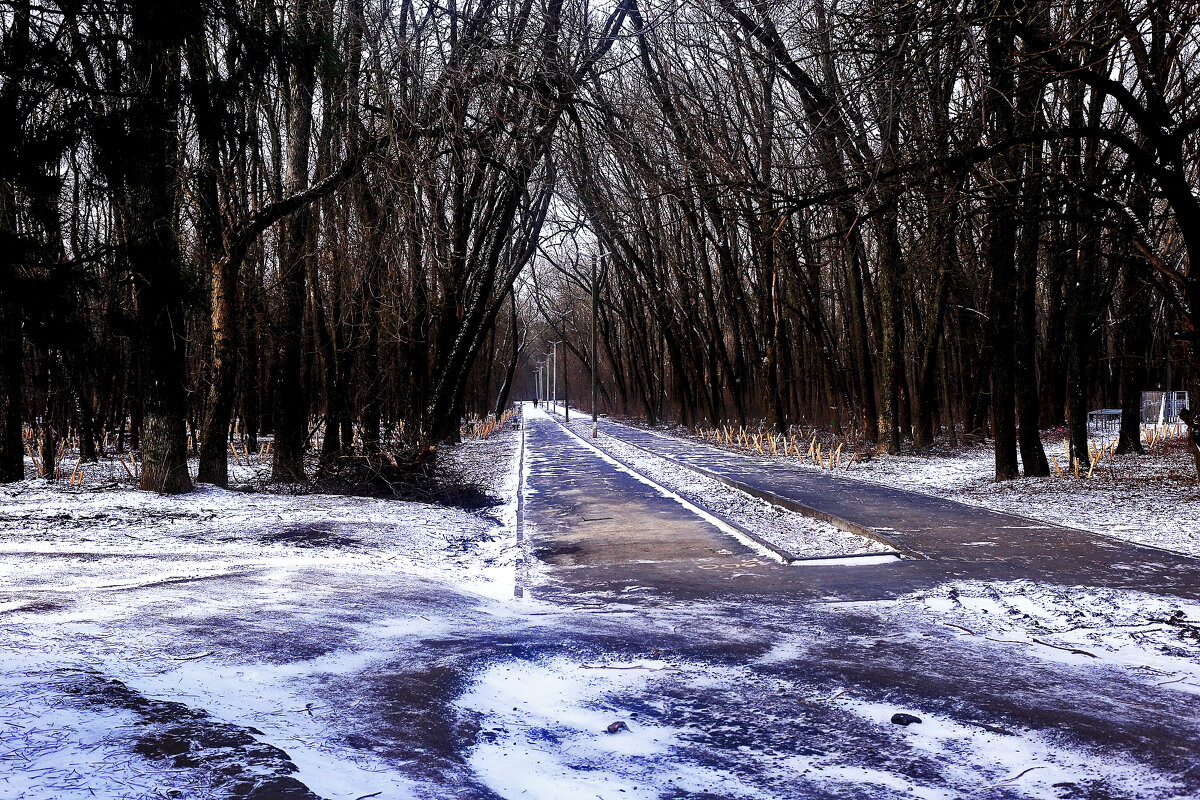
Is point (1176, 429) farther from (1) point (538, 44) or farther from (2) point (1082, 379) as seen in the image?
(1) point (538, 44)

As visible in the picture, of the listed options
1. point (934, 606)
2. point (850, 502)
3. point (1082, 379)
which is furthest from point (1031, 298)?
point (934, 606)

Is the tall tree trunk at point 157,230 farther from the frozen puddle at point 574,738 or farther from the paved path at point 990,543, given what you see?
the paved path at point 990,543

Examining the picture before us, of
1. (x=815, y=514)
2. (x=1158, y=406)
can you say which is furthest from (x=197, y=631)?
(x=1158, y=406)

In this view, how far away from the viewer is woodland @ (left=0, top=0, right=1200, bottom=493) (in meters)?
9.55

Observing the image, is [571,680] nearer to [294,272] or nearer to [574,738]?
[574,738]

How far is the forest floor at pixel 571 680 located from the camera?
3676 millimetres

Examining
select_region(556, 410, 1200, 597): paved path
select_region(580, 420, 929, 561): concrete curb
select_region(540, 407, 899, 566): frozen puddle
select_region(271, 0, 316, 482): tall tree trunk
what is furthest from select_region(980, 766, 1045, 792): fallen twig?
select_region(271, 0, 316, 482): tall tree trunk

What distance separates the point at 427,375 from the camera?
30703 millimetres

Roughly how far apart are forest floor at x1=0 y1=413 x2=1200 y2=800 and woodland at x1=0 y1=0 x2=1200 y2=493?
3.54 meters

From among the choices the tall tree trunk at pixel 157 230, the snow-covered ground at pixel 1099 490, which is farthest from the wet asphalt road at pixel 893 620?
the tall tree trunk at pixel 157 230

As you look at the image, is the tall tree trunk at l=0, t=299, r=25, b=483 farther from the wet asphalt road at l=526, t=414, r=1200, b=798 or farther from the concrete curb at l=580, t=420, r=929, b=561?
the concrete curb at l=580, t=420, r=929, b=561

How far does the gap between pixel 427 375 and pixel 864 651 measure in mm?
26023

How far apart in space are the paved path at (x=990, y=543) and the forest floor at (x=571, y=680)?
55 centimetres

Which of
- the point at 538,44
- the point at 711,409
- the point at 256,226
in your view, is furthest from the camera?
the point at 711,409
